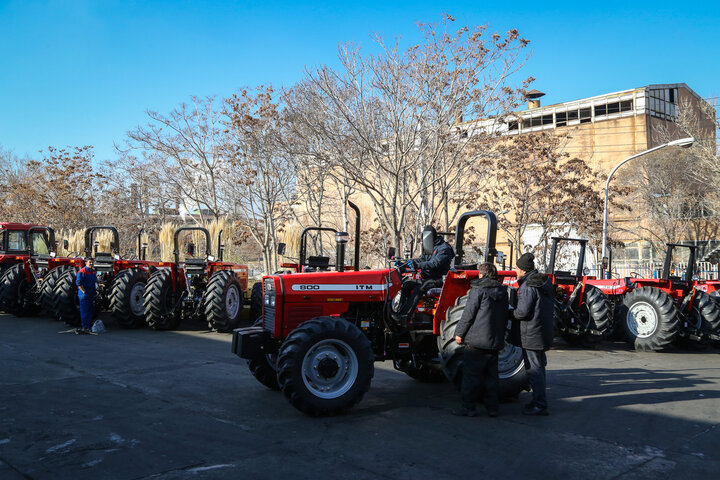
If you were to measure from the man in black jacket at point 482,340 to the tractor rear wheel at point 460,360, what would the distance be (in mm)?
236

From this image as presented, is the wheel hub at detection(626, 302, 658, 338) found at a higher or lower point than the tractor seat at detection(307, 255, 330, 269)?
lower

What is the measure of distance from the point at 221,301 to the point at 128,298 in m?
2.38

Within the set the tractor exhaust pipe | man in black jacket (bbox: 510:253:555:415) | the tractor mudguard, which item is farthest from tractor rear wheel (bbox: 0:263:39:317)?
man in black jacket (bbox: 510:253:555:415)

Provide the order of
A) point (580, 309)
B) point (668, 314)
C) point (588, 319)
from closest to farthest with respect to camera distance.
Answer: point (668, 314) < point (588, 319) < point (580, 309)

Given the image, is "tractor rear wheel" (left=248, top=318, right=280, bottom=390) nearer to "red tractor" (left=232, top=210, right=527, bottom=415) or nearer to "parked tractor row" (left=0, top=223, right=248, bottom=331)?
"red tractor" (left=232, top=210, right=527, bottom=415)

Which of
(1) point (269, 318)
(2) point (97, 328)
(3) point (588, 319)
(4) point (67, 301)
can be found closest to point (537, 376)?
(1) point (269, 318)

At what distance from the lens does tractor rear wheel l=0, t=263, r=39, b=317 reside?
15.7m

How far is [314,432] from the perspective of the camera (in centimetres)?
573

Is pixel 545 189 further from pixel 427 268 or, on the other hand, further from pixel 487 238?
pixel 487 238

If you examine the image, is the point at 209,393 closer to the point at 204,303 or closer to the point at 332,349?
the point at 332,349

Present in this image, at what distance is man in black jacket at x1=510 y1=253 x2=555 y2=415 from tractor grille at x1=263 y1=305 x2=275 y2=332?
2.70 metres

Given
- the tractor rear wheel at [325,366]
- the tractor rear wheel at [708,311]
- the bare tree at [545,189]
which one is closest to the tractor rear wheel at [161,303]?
the tractor rear wheel at [325,366]

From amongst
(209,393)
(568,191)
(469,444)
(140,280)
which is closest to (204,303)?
(140,280)

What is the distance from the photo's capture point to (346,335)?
6.41m
